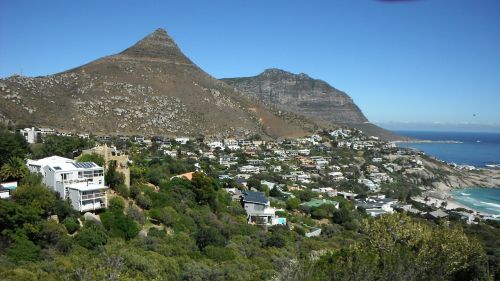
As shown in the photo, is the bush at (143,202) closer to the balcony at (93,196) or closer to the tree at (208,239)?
the balcony at (93,196)

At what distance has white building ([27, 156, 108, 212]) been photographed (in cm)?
1927

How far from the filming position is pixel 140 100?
6750cm

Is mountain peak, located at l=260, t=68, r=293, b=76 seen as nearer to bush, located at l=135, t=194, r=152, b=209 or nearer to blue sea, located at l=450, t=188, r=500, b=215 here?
blue sea, located at l=450, t=188, r=500, b=215

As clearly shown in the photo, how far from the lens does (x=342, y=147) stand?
77625 millimetres

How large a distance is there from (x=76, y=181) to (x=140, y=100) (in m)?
48.5

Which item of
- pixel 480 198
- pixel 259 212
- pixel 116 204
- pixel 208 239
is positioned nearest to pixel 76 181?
pixel 116 204

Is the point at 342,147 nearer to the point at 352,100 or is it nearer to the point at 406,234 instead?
the point at 406,234

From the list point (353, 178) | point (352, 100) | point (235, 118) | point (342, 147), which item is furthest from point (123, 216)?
point (352, 100)

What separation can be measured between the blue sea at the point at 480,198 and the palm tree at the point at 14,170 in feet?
139

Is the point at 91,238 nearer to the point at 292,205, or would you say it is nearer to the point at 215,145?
the point at 292,205

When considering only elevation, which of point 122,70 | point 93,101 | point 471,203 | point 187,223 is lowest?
point 471,203

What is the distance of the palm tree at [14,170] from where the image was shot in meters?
20.0

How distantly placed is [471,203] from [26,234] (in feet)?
163

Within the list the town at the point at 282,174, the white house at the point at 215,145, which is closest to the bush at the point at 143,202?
the town at the point at 282,174
